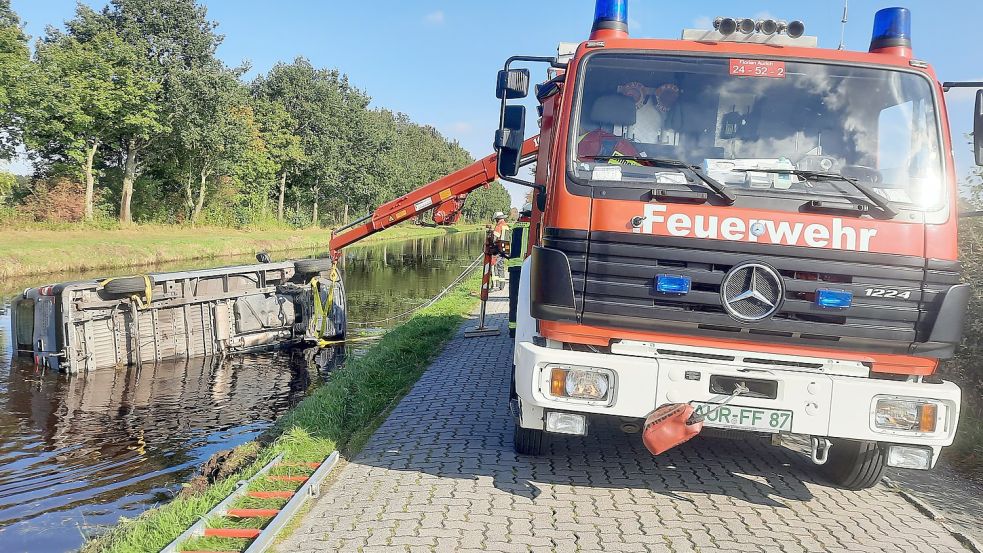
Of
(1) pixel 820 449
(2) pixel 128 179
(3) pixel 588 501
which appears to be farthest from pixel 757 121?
(2) pixel 128 179

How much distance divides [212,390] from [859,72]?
908 cm

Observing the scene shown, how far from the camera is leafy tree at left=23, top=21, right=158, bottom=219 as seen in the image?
3152 centimetres

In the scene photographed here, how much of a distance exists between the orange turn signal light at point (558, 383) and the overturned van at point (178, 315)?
28.7 feet

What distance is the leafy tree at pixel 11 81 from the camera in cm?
2834

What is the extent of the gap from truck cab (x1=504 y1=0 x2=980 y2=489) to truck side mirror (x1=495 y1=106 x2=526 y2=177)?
14.2 inches

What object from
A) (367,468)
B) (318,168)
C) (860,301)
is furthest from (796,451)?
(318,168)

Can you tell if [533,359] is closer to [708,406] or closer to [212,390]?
[708,406]

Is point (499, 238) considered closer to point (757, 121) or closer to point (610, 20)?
point (610, 20)

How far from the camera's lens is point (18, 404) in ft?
31.3

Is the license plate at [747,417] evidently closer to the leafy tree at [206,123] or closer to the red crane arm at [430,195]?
the red crane arm at [430,195]

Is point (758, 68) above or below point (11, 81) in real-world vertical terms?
below

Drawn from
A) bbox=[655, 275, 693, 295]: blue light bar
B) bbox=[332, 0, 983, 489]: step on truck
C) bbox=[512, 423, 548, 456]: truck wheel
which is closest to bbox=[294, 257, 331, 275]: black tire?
bbox=[512, 423, 548, 456]: truck wheel

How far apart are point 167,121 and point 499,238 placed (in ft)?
99.4

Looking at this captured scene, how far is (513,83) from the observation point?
17.3 feet
